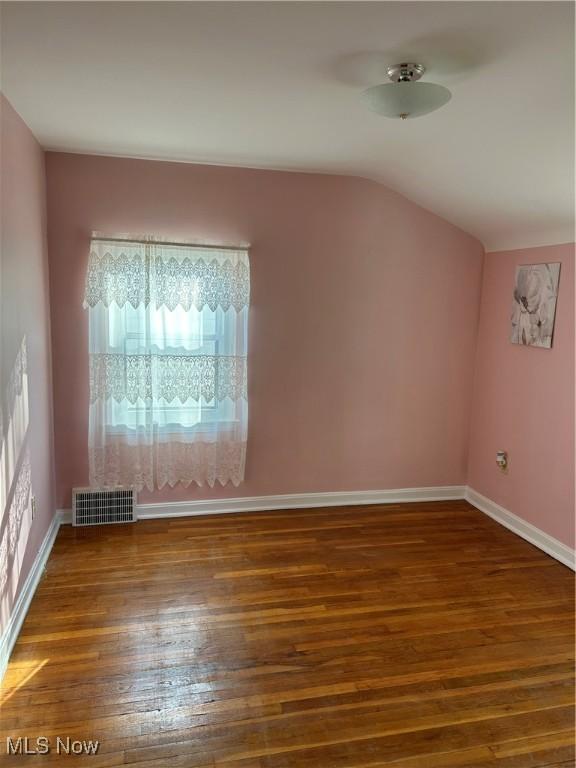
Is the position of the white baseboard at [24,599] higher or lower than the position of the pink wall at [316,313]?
lower

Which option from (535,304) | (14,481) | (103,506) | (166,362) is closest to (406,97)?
(535,304)

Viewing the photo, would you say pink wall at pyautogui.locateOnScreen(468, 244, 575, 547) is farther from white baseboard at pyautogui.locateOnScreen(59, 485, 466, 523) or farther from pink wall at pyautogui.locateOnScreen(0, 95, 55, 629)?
pink wall at pyautogui.locateOnScreen(0, 95, 55, 629)

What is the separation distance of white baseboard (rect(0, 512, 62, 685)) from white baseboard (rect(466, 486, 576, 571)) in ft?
10.3

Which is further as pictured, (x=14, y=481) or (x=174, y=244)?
(x=174, y=244)

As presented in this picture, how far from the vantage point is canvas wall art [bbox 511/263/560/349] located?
3.38m

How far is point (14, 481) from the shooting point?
2482 millimetres

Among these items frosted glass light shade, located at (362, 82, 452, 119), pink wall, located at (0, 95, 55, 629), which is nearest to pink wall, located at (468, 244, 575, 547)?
frosted glass light shade, located at (362, 82, 452, 119)

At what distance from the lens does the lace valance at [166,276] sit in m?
3.38

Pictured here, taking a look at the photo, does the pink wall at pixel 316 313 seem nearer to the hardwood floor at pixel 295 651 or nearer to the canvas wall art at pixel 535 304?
the canvas wall art at pixel 535 304

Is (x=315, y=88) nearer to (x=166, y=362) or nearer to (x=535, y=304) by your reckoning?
(x=166, y=362)

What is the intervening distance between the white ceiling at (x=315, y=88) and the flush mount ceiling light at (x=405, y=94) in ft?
0.21

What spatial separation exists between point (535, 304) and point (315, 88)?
2160 mm

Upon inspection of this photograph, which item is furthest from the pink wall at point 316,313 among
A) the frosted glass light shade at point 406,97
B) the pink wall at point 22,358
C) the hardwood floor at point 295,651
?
the frosted glass light shade at point 406,97

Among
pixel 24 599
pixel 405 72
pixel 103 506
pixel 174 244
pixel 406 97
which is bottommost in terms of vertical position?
pixel 24 599
